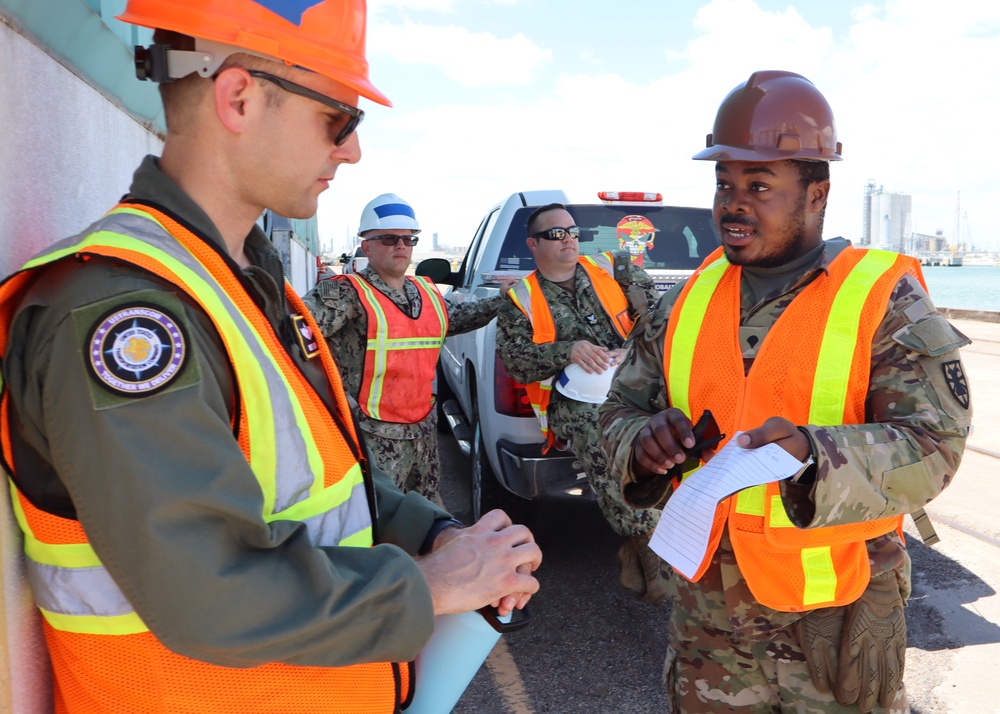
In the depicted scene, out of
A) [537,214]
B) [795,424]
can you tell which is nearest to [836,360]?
[795,424]

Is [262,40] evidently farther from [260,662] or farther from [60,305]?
[260,662]

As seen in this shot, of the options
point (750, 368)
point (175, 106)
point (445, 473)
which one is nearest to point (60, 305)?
point (175, 106)

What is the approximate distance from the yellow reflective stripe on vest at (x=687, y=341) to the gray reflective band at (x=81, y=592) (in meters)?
1.63

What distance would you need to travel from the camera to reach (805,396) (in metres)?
2.10

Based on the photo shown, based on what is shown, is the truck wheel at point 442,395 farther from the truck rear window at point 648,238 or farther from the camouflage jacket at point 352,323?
the camouflage jacket at point 352,323

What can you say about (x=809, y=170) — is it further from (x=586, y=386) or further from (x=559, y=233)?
(x=559, y=233)

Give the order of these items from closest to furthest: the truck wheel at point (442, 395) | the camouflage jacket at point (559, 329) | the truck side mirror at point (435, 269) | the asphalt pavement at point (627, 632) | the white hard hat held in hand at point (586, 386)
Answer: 1. the asphalt pavement at point (627, 632)
2. the white hard hat held in hand at point (586, 386)
3. the camouflage jacket at point (559, 329)
4. the truck side mirror at point (435, 269)
5. the truck wheel at point (442, 395)

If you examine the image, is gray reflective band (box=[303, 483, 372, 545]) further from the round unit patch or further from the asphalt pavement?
the asphalt pavement

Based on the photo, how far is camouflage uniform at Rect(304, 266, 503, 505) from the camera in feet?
14.5

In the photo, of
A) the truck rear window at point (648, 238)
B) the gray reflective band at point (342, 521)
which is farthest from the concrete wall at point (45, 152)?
the truck rear window at point (648, 238)

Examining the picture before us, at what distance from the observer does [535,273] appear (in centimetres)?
470

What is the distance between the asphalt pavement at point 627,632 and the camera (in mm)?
3500

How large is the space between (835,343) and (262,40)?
1560 mm

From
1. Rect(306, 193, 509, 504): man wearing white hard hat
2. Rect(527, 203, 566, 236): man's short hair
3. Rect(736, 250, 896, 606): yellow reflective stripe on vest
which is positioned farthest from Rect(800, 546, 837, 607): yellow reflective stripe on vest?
Rect(527, 203, 566, 236): man's short hair
